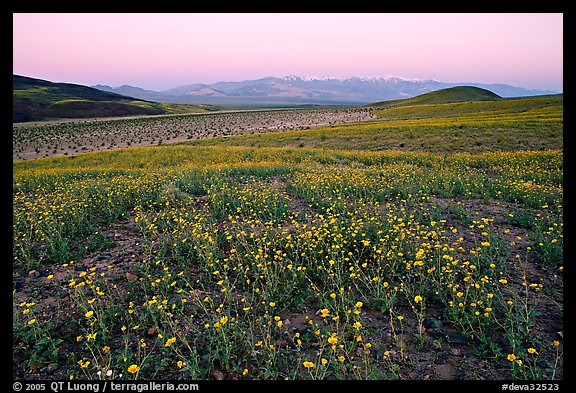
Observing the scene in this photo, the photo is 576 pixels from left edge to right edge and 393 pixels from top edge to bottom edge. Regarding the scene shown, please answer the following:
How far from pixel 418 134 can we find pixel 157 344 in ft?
91.3

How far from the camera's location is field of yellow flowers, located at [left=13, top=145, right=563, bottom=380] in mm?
3939

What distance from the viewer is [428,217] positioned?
7.87 meters

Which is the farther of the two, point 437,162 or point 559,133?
point 559,133

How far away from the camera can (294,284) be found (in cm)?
524

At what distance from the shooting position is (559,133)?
22594 mm

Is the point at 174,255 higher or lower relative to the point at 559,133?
lower

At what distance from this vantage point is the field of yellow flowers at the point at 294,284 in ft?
12.9
